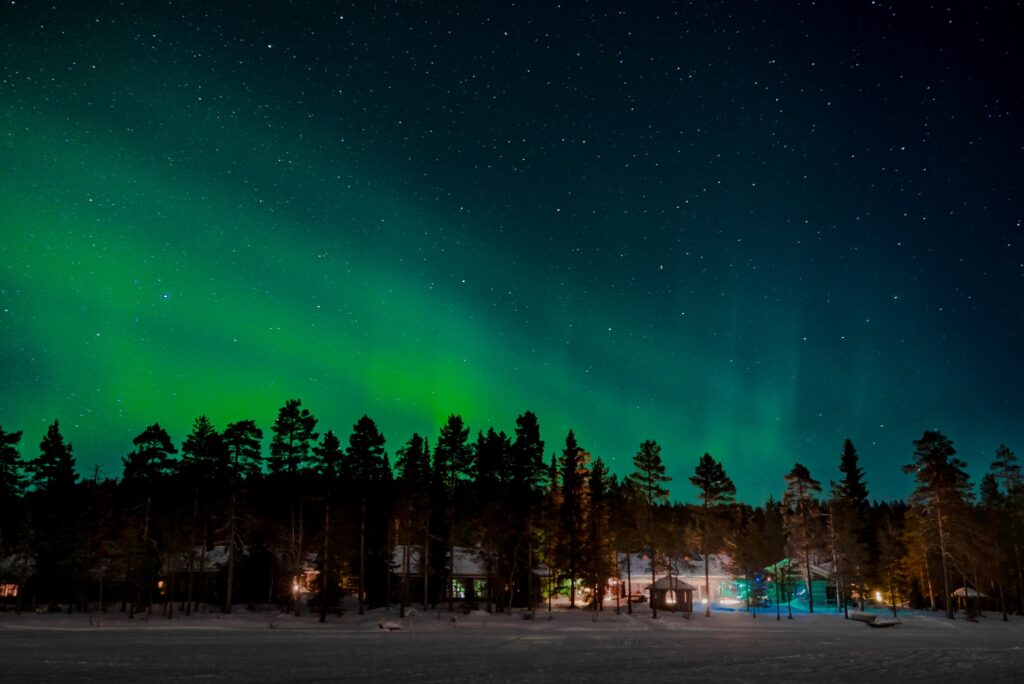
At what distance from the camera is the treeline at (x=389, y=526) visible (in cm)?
6209

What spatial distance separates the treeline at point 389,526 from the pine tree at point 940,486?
14 centimetres

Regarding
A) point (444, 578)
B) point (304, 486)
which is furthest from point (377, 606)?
point (304, 486)

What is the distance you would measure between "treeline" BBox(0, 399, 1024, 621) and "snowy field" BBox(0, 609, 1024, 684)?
26.2ft

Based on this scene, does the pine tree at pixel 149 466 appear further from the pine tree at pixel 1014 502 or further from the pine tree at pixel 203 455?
the pine tree at pixel 1014 502

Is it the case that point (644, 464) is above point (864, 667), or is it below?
above

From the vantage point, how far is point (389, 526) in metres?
63.6

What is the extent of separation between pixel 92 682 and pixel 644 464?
59335mm

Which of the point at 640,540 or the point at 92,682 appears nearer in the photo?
the point at 92,682

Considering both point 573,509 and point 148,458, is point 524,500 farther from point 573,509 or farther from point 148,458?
point 148,458

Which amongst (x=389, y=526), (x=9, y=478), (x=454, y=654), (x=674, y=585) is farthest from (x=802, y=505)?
(x=9, y=478)

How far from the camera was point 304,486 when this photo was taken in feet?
231

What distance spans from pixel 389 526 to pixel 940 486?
50503 millimetres

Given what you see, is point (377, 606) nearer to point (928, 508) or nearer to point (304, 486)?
point (304, 486)

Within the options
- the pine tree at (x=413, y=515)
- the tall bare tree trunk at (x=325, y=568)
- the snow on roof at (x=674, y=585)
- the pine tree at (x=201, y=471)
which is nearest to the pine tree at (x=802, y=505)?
the snow on roof at (x=674, y=585)
